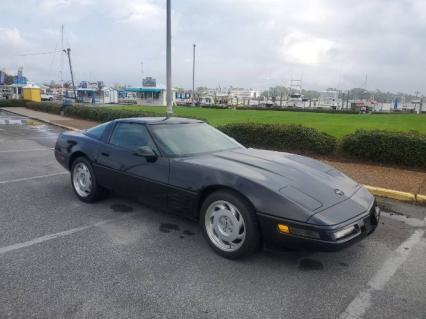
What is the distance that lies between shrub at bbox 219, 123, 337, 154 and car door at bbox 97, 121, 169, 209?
507 centimetres

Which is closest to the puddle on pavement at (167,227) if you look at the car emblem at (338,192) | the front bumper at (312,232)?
the front bumper at (312,232)

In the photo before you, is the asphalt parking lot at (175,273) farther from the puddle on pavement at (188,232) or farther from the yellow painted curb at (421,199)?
the yellow painted curb at (421,199)

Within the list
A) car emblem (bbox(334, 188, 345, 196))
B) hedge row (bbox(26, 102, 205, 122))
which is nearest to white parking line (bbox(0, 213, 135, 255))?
car emblem (bbox(334, 188, 345, 196))

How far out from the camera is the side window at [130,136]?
14.0ft

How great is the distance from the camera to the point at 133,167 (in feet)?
13.7

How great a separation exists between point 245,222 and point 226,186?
15.2 inches

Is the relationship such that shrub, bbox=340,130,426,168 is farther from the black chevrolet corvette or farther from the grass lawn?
the black chevrolet corvette

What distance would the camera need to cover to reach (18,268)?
122 inches

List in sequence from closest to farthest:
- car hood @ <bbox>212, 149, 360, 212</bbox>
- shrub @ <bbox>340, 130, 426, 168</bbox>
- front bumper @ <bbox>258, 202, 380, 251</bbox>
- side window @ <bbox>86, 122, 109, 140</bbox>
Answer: front bumper @ <bbox>258, 202, 380, 251</bbox>
car hood @ <bbox>212, 149, 360, 212</bbox>
side window @ <bbox>86, 122, 109, 140</bbox>
shrub @ <bbox>340, 130, 426, 168</bbox>

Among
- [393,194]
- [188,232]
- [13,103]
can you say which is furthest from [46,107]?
[393,194]

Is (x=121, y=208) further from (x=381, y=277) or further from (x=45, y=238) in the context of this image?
(x=381, y=277)

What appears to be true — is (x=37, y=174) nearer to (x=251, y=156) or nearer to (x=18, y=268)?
(x=18, y=268)

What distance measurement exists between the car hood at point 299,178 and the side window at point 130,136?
924 millimetres

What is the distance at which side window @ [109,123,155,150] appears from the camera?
4.27 m
